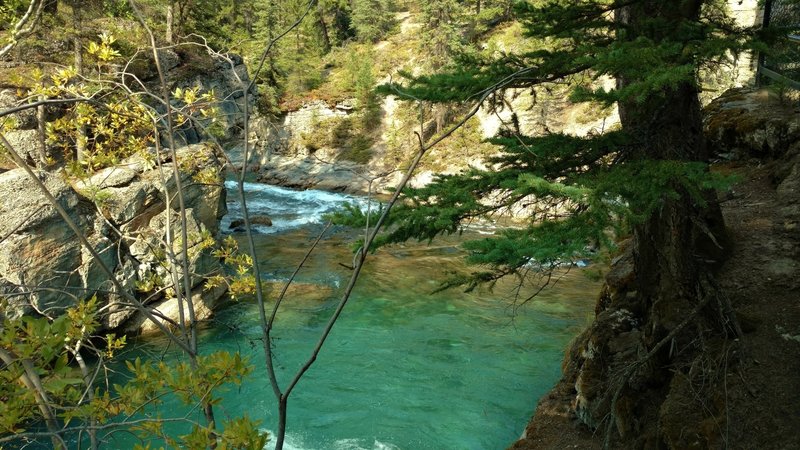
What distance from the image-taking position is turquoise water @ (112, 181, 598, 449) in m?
7.45

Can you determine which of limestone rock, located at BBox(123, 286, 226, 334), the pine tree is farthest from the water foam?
the pine tree

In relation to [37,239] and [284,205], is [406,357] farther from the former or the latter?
[284,205]

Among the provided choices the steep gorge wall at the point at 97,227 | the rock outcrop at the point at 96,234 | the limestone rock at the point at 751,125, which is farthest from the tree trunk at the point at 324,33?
the limestone rock at the point at 751,125

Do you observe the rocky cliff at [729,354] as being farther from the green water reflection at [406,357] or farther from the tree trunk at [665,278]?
the green water reflection at [406,357]

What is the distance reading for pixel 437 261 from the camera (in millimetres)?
14352

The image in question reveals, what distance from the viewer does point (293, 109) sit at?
31.6 m

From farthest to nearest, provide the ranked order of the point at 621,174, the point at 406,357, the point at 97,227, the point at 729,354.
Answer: the point at 406,357, the point at 97,227, the point at 729,354, the point at 621,174

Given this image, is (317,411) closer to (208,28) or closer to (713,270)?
(713,270)

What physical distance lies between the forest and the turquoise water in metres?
0.06

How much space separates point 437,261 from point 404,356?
17.3 feet

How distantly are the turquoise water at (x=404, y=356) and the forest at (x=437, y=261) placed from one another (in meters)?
0.06

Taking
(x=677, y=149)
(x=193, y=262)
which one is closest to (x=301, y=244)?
(x=193, y=262)

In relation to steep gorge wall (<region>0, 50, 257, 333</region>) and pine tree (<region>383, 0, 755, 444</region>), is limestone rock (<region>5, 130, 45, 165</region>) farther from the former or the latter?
pine tree (<region>383, 0, 755, 444</region>)

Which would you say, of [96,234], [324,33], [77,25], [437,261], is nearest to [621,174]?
[96,234]
